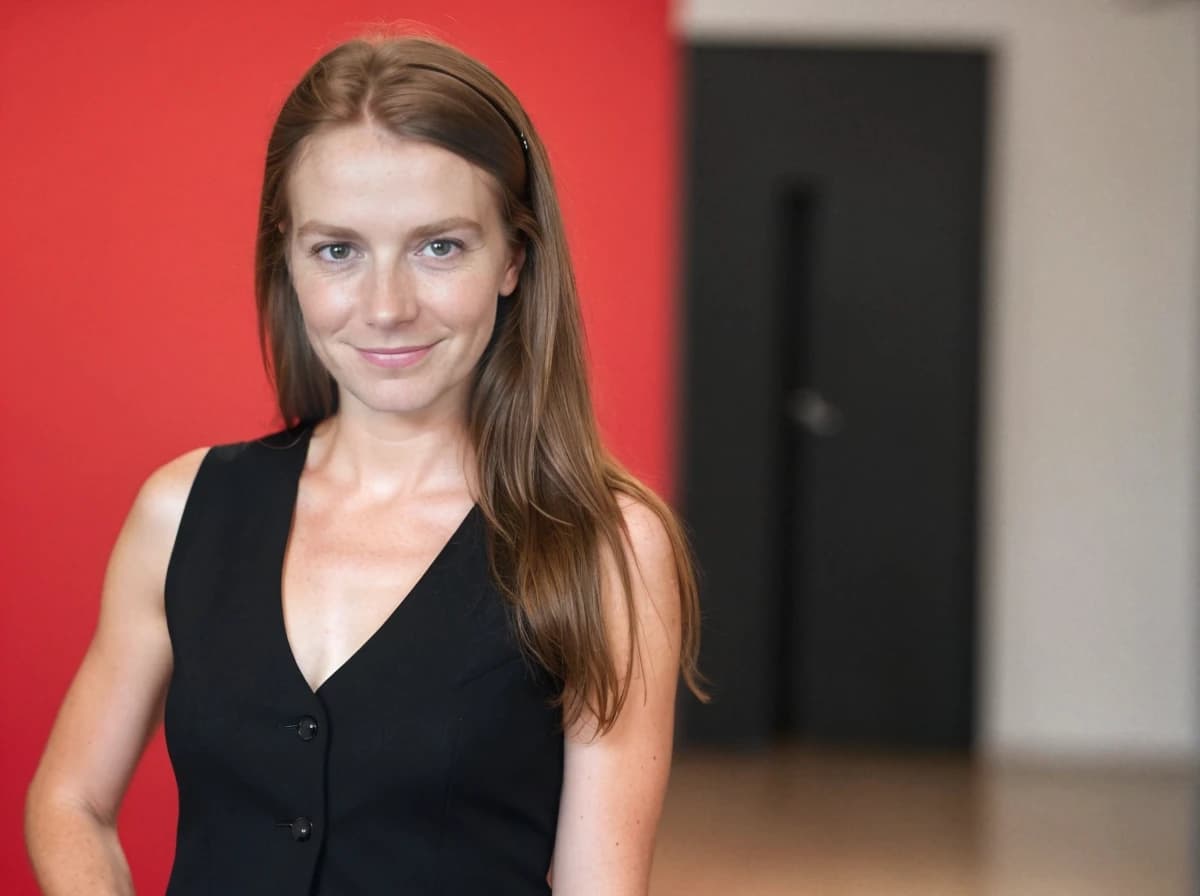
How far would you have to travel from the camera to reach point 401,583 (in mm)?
1655

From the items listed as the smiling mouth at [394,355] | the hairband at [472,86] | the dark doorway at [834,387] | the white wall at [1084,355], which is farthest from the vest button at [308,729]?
the white wall at [1084,355]

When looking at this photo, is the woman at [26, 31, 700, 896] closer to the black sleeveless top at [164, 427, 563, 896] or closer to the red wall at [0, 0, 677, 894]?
the black sleeveless top at [164, 427, 563, 896]

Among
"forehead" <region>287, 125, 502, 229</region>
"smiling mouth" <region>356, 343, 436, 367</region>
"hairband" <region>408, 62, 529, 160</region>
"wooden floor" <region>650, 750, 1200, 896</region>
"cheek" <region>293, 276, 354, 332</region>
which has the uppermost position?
"hairband" <region>408, 62, 529, 160</region>

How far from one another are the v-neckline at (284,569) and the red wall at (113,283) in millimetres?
308

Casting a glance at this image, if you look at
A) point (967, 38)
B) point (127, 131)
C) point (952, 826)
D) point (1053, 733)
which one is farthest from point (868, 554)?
point (127, 131)

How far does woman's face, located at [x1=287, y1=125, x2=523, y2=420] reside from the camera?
1524mm

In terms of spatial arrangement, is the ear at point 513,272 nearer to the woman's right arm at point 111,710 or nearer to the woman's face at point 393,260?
the woman's face at point 393,260

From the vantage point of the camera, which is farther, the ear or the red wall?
the red wall

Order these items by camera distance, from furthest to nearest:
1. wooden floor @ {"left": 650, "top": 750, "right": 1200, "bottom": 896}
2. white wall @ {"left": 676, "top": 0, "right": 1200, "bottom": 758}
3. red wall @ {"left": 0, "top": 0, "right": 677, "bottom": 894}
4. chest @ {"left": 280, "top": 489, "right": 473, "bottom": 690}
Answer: white wall @ {"left": 676, "top": 0, "right": 1200, "bottom": 758} → wooden floor @ {"left": 650, "top": 750, "right": 1200, "bottom": 896} → red wall @ {"left": 0, "top": 0, "right": 677, "bottom": 894} → chest @ {"left": 280, "top": 489, "right": 473, "bottom": 690}

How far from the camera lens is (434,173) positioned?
1.54 meters

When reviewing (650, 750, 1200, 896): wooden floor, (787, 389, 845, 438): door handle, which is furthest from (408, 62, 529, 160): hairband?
(787, 389, 845, 438): door handle

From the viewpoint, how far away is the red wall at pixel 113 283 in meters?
1.97

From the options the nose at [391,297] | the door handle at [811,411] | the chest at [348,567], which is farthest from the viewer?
the door handle at [811,411]

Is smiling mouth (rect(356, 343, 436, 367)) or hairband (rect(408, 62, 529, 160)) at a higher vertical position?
hairband (rect(408, 62, 529, 160))
